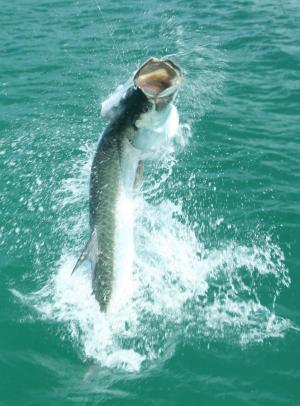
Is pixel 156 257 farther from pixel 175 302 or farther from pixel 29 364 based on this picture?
pixel 29 364

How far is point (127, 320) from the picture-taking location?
6820 mm

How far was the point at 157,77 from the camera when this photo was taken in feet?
14.8

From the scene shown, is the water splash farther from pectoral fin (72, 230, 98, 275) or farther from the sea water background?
pectoral fin (72, 230, 98, 275)

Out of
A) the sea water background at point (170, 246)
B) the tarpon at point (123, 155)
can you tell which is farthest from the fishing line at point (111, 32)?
the tarpon at point (123, 155)

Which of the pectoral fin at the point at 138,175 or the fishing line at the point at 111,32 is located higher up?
the fishing line at the point at 111,32

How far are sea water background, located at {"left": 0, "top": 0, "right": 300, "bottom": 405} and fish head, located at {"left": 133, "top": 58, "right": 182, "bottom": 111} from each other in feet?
9.80

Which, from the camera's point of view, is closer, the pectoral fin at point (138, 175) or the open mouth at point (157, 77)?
the open mouth at point (157, 77)

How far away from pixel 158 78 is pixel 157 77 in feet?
0.04

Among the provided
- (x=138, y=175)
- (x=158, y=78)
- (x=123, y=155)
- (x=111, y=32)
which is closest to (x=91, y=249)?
(x=138, y=175)

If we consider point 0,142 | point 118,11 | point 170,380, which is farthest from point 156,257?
point 118,11

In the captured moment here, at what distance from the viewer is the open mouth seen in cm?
442

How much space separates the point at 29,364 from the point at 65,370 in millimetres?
402

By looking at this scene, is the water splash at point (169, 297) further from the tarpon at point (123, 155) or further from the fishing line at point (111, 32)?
the fishing line at point (111, 32)

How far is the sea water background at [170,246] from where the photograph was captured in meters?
6.12
